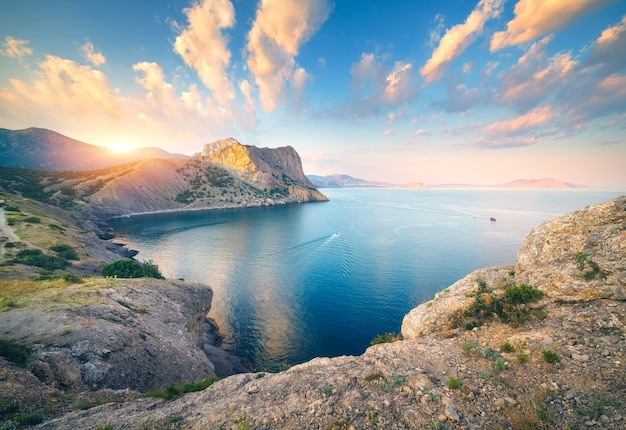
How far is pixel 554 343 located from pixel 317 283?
36253 mm

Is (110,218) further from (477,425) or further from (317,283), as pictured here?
(477,425)

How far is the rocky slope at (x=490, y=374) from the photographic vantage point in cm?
771

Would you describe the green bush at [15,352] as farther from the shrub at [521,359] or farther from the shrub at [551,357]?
the shrub at [551,357]

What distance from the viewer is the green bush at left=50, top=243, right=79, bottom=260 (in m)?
32.6

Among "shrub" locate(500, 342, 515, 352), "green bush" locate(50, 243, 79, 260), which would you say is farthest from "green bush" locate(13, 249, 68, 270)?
"shrub" locate(500, 342, 515, 352)

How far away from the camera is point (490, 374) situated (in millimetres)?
9633

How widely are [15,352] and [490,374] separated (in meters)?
21.7

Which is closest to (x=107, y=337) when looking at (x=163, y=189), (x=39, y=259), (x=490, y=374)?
(x=490, y=374)

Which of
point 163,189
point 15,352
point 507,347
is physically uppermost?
point 163,189

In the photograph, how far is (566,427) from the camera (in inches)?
259

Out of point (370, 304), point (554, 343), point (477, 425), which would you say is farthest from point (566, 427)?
point (370, 304)

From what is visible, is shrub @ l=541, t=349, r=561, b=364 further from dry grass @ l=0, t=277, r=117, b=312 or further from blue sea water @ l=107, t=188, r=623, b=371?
dry grass @ l=0, t=277, r=117, b=312

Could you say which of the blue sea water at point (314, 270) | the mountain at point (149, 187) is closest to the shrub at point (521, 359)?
the blue sea water at point (314, 270)

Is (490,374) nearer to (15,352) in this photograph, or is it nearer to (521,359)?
(521,359)
